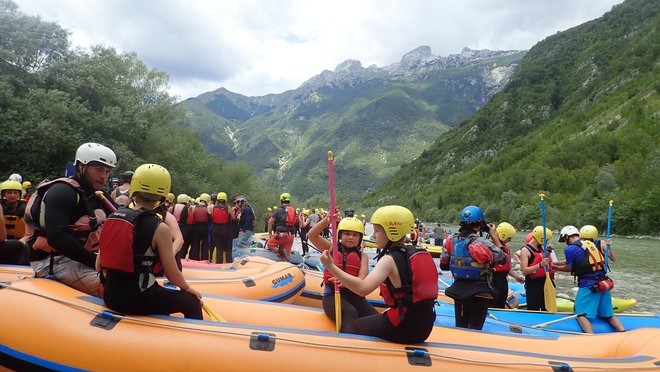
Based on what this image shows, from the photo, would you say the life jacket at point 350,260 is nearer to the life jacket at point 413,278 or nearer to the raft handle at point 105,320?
the life jacket at point 413,278

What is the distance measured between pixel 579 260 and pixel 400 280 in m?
3.74

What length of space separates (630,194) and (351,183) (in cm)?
10839

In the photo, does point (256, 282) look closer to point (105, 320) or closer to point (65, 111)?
point (105, 320)

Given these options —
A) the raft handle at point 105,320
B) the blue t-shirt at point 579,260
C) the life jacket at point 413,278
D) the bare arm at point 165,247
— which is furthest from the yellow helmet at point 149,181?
the blue t-shirt at point 579,260

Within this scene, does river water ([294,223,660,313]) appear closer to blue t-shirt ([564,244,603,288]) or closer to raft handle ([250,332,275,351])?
blue t-shirt ([564,244,603,288])

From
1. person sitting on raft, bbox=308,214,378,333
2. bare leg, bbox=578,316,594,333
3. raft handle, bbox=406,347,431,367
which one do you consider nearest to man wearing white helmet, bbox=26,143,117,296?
person sitting on raft, bbox=308,214,378,333

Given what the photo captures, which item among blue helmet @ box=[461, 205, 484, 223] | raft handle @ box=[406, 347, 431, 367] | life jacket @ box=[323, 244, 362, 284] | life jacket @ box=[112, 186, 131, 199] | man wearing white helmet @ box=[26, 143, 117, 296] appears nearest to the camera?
raft handle @ box=[406, 347, 431, 367]

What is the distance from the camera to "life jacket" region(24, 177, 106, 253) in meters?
3.63

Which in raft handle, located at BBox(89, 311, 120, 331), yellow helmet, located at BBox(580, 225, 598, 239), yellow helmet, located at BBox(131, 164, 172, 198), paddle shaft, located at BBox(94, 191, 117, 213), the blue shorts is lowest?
the blue shorts

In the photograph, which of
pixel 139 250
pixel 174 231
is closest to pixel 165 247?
pixel 139 250

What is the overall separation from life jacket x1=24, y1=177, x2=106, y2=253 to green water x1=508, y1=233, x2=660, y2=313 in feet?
38.1

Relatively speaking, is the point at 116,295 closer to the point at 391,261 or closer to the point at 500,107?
the point at 391,261

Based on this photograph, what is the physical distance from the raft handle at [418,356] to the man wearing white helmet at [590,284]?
3.53 meters

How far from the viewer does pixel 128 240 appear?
307 centimetres
